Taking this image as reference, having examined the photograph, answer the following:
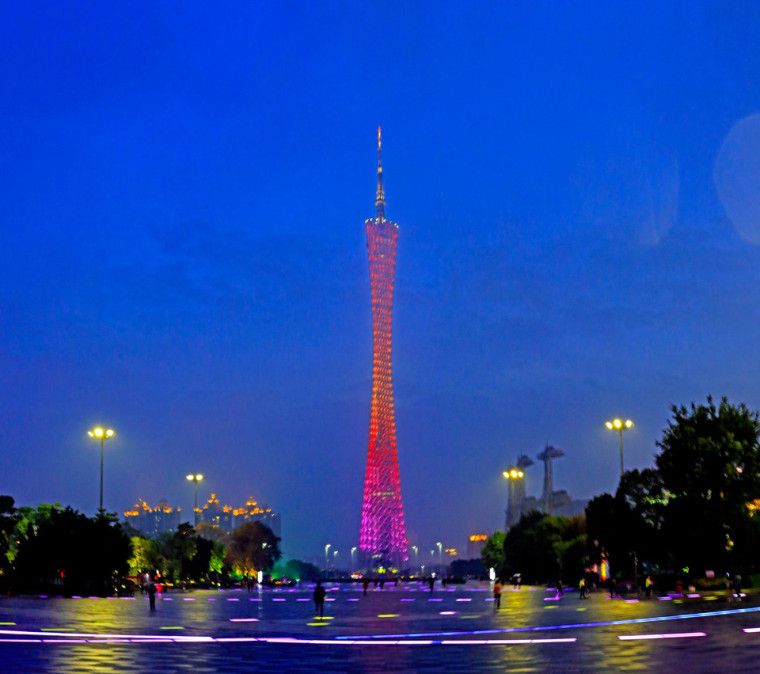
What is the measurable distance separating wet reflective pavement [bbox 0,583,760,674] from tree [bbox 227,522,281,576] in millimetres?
111149

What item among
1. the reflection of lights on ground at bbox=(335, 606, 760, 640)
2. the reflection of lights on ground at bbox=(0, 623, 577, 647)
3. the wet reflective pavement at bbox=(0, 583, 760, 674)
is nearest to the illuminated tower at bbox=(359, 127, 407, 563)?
the wet reflective pavement at bbox=(0, 583, 760, 674)

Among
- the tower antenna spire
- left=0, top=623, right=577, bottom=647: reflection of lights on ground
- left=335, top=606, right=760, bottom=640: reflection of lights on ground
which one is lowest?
left=335, top=606, right=760, bottom=640: reflection of lights on ground

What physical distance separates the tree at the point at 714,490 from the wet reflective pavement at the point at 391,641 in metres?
15.9

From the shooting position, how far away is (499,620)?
3794 cm

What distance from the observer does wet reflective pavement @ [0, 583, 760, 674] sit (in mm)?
21188

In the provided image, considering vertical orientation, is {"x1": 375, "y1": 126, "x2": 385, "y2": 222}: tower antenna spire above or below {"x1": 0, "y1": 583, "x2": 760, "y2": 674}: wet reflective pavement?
above

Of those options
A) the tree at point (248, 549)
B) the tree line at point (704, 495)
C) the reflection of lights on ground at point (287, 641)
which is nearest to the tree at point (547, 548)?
the tree line at point (704, 495)

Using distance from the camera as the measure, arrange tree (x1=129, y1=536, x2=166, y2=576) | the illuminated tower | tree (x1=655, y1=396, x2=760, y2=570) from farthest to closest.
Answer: the illuminated tower → tree (x1=129, y1=536, x2=166, y2=576) → tree (x1=655, y1=396, x2=760, y2=570)

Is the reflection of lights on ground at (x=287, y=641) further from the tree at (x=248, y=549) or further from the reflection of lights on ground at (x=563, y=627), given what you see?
the tree at (x=248, y=549)

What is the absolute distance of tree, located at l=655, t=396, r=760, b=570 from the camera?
59531 mm

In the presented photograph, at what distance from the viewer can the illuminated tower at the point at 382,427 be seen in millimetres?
139125

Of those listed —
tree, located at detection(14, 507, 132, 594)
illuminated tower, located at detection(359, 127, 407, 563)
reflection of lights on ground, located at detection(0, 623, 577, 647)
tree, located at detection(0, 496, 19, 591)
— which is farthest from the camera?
illuminated tower, located at detection(359, 127, 407, 563)

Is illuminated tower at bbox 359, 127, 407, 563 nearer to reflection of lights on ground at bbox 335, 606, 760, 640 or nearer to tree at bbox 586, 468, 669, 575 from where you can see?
tree at bbox 586, 468, 669, 575

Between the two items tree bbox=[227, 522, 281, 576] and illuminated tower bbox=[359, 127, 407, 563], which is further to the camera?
tree bbox=[227, 522, 281, 576]
